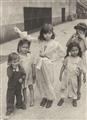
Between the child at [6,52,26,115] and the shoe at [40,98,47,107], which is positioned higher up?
the child at [6,52,26,115]

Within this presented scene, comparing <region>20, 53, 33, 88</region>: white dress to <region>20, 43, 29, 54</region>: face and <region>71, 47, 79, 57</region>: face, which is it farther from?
<region>71, 47, 79, 57</region>: face

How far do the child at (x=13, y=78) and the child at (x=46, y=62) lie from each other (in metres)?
0.37

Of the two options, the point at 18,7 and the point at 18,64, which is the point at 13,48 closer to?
the point at 18,7

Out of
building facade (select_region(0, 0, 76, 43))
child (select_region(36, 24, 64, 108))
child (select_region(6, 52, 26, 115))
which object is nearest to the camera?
child (select_region(6, 52, 26, 115))

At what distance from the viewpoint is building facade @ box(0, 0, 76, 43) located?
1344cm

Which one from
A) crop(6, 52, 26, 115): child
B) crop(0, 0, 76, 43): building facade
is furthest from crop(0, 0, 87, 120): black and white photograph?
crop(0, 0, 76, 43): building facade

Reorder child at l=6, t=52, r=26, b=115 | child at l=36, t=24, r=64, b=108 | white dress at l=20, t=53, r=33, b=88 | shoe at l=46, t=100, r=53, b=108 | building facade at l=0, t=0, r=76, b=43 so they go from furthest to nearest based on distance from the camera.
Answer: building facade at l=0, t=0, r=76, b=43, shoe at l=46, t=100, r=53, b=108, child at l=36, t=24, r=64, b=108, white dress at l=20, t=53, r=33, b=88, child at l=6, t=52, r=26, b=115

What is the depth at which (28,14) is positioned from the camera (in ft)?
53.2

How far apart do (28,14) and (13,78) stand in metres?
11.4

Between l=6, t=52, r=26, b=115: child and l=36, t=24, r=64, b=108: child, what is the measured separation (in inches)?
14.4

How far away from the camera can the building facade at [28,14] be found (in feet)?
44.1

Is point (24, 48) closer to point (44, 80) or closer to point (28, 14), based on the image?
point (44, 80)

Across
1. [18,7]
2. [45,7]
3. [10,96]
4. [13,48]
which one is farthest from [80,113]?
[45,7]

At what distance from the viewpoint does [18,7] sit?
14.9 meters
